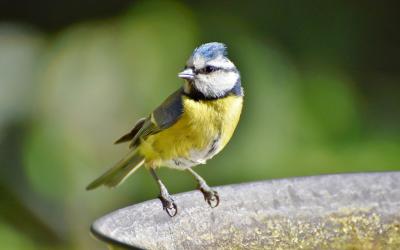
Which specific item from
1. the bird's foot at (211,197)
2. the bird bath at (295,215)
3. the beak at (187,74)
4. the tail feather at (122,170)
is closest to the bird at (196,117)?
the beak at (187,74)

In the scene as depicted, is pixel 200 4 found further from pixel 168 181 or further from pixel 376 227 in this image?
pixel 376 227

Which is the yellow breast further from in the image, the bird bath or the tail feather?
the bird bath

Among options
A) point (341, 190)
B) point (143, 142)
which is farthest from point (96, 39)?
point (341, 190)

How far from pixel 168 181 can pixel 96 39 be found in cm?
89

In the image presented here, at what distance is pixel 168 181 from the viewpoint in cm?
500

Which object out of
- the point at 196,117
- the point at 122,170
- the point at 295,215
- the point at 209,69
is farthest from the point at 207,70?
the point at 295,215

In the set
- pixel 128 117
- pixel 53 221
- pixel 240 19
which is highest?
pixel 240 19

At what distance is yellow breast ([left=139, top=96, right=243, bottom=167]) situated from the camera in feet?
10.9

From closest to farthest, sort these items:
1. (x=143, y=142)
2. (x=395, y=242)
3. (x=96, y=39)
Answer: (x=395, y=242) → (x=143, y=142) → (x=96, y=39)

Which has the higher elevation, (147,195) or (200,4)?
(200,4)

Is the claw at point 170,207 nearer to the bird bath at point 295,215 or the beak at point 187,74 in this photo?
the bird bath at point 295,215

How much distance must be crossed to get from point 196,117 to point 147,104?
1.79 metres

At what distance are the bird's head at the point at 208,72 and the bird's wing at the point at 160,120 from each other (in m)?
0.06

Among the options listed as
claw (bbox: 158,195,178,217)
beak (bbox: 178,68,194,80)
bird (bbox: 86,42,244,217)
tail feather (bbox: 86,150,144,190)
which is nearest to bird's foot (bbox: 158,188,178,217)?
claw (bbox: 158,195,178,217)
